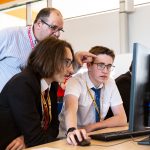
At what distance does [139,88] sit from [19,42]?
4.18 ft

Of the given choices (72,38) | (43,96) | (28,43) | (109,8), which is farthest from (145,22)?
(43,96)

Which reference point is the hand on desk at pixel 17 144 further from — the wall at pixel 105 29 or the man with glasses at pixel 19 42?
the wall at pixel 105 29

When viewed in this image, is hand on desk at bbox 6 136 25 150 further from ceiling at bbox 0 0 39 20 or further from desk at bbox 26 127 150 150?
ceiling at bbox 0 0 39 20

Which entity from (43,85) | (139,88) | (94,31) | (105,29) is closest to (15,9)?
(94,31)

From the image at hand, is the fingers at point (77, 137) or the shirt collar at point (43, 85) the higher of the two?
the shirt collar at point (43, 85)

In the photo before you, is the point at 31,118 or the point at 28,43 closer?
the point at 31,118

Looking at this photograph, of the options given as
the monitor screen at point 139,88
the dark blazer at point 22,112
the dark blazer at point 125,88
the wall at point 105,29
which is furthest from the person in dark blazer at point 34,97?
the wall at point 105,29

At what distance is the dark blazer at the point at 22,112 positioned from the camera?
1666mm

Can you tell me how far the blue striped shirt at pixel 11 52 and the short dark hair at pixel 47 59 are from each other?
1.58 feet

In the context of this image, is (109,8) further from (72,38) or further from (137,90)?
(137,90)

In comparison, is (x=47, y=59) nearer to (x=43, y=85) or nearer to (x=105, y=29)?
(x=43, y=85)

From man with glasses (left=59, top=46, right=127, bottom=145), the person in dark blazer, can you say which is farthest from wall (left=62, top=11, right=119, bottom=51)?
the person in dark blazer

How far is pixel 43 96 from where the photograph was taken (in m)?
1.83

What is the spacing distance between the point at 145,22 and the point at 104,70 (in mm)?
1771
